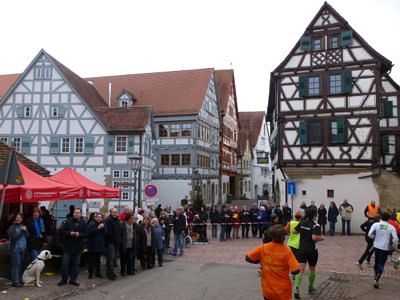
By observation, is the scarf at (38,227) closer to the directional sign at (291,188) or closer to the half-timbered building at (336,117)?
the directional sign at (291,188)

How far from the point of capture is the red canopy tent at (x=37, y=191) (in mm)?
12062

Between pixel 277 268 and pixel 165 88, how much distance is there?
1435 inches

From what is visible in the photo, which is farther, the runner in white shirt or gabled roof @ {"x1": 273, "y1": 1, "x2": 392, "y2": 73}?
gabled roof @ {"x1": 273, "y1": 1, "x2": 392, "y2": 73}

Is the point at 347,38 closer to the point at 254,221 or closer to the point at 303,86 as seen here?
the point at 303,86

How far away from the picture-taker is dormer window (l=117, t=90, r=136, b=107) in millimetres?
40344

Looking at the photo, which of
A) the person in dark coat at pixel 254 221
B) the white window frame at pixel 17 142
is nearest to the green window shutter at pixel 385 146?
the person in dark coat at pixel 254 221

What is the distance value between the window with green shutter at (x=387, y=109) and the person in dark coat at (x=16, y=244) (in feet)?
68.7

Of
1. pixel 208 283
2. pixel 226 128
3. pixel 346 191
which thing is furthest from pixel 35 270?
pixel 226 128

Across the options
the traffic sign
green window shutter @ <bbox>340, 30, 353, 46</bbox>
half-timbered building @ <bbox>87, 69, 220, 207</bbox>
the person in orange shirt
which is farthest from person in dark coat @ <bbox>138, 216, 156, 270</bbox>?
half-timbered building @ <bbox>87, 69, 220, 207</bbox>

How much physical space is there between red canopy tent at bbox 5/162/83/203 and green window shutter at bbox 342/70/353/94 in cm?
1528

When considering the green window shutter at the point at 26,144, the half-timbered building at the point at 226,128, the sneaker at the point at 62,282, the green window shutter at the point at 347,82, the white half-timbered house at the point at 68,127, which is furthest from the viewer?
the half-timbered building at the point at 226,128

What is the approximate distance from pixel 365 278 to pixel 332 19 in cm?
1686

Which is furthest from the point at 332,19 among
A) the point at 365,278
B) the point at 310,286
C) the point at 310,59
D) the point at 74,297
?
the point at 74,297

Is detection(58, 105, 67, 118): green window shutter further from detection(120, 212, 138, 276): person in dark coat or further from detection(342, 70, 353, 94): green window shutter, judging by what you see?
detection(120, 212, 138, 276): person in dark coat
